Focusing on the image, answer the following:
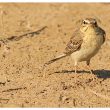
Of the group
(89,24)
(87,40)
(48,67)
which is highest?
(89,24)

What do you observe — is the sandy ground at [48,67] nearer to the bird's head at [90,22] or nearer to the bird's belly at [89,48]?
the bird's belly at [89,48]

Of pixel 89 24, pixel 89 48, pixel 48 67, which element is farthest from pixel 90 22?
pixel 48 67

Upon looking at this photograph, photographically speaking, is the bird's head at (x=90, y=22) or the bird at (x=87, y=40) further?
the bird at (x=87, y=40)

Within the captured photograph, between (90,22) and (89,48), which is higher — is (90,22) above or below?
above

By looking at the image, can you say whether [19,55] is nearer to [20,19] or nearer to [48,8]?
[20,19]

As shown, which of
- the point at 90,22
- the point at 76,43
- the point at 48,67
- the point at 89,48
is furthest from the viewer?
the point at 48,67

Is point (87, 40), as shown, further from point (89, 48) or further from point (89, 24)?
point (89, 24)

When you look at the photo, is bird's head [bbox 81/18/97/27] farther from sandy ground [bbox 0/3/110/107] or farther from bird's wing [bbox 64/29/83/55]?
sandy ground [bbox 0/3/110/107]

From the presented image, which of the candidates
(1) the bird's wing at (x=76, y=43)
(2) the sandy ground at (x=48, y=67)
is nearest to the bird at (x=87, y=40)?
(1) the bird's wing at (x=76, y=43)

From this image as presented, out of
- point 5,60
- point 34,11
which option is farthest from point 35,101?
point 34,11
